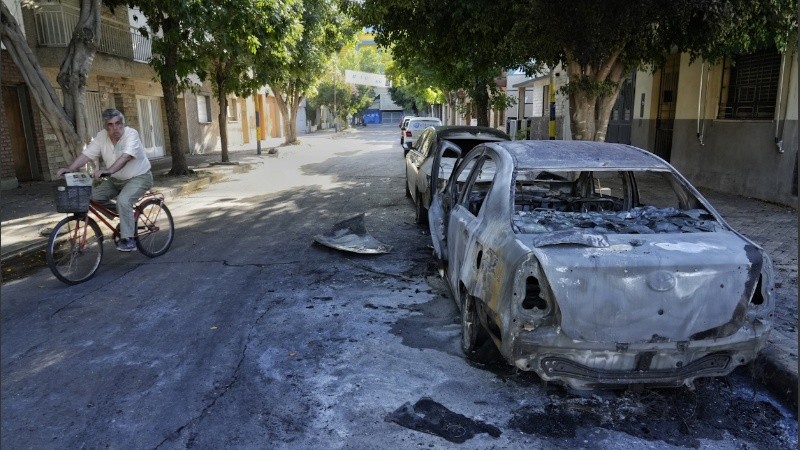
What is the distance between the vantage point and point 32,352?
4.27 m

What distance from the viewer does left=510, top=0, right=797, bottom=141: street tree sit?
24.8 feet

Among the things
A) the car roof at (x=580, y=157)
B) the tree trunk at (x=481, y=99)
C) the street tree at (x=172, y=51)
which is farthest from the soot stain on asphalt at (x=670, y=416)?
the tree trunk at (x=481, y=99)

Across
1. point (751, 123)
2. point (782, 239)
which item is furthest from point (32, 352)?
point (751, 123)

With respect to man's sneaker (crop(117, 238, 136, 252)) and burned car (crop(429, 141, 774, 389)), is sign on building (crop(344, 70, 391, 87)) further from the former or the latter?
burned car (crop(429, 141, 774, 389))

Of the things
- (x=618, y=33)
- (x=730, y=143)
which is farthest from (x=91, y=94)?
(x=730, y=143)

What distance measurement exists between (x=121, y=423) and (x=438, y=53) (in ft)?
31.7

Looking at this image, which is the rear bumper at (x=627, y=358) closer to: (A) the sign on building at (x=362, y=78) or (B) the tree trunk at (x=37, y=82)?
(B) the tree trunk at (x=37, y=82)

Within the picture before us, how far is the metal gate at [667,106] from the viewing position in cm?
1358

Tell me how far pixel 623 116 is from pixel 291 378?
626 inches

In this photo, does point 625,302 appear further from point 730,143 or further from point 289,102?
point 289,102

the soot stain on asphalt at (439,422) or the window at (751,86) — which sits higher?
the window at (751,86)

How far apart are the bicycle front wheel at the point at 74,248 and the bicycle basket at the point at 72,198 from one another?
0.24m

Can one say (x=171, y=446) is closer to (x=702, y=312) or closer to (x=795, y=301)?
(x=702, y=312)

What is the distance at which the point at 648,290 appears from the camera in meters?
3.04
